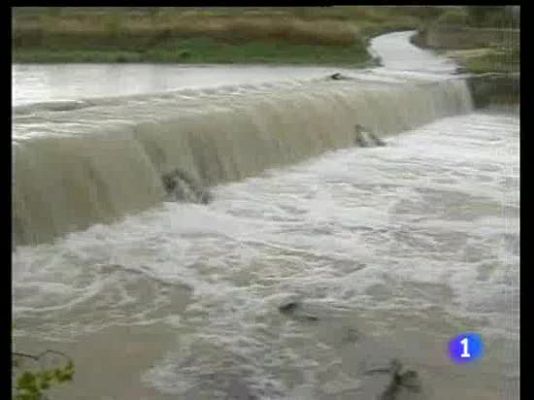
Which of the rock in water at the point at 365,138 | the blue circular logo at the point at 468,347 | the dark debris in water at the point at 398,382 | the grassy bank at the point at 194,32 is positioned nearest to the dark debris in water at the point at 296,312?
the dark debris in water at the point at 398,382

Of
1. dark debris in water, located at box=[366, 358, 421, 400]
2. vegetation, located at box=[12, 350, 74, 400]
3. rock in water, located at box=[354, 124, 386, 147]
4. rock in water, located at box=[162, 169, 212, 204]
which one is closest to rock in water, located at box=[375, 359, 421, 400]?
dark debris in water, located at box=[366, 358, 421, 400]

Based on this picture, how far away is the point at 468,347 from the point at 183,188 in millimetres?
1102

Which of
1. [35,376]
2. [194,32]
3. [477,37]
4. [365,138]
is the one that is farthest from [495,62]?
[365,138]

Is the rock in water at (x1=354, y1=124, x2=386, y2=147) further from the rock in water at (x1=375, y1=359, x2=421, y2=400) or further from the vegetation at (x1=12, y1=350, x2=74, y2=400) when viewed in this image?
the vegetation at (x1=12, y1=350, x2=74, y2=400)

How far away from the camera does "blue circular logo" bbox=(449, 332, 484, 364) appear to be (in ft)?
4.73

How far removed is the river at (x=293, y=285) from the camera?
1.57 metres

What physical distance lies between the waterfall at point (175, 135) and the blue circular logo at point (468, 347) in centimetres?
84

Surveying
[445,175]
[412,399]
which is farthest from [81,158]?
[412,399]

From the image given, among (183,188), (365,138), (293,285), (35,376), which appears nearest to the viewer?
(35,376)

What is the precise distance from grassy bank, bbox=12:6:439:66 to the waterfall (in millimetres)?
224

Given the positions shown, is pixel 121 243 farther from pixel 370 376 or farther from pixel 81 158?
pixel 370 376

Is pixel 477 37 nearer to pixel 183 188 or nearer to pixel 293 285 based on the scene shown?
pixel 293 285

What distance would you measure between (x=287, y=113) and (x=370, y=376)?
1.41 m

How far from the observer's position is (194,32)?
168 centimetres
